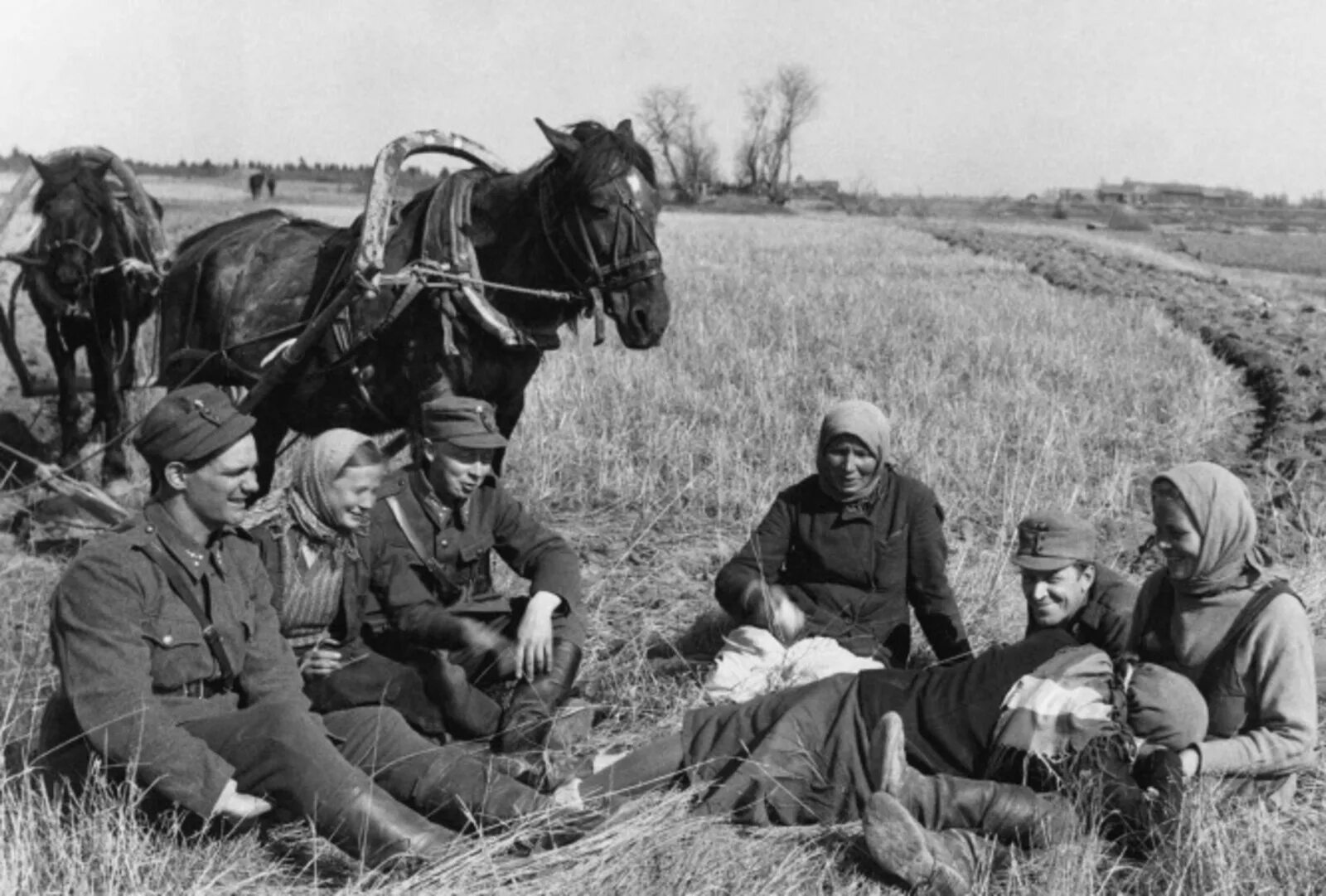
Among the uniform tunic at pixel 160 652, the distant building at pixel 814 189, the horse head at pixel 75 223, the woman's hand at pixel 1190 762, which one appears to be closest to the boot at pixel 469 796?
the uniform tunic at pixel 160 652

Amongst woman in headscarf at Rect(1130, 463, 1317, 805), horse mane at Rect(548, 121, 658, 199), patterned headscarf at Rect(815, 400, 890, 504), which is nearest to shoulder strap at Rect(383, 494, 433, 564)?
patterned headscarf at Rect(815, 400, 890, 504)

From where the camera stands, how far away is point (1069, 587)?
434cm

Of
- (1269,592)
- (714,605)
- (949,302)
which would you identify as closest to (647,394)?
(714,605)

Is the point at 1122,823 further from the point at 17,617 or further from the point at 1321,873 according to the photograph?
the point at 17,617

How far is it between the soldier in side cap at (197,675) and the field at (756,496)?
0.51 feet

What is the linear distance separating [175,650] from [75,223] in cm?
547

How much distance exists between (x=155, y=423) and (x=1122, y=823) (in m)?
2.82

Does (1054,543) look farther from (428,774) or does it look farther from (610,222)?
(610,222)

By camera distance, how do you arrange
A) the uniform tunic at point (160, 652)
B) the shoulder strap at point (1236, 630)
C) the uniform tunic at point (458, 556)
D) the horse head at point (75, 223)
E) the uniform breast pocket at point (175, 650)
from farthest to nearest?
the horse head at point (75, 223) < the uniform tunic at point (458, 556) < the shoulder strap at point (1236, 630) < the uniform breast pocket at point (175, 650) < the uniform tunic at point (160, 652)

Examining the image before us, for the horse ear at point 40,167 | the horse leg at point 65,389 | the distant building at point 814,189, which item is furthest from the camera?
the distant building at point 814,189

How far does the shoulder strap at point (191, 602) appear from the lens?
3416 mm

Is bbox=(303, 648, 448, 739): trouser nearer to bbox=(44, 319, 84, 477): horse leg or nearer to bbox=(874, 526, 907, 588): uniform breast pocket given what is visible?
bbox=(874, 526, 907, 588): uniform breast pocket

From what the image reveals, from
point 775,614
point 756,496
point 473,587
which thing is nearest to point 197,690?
point 473,587

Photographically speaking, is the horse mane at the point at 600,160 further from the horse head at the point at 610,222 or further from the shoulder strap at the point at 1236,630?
the shoulder strap at the point at 1236,630
